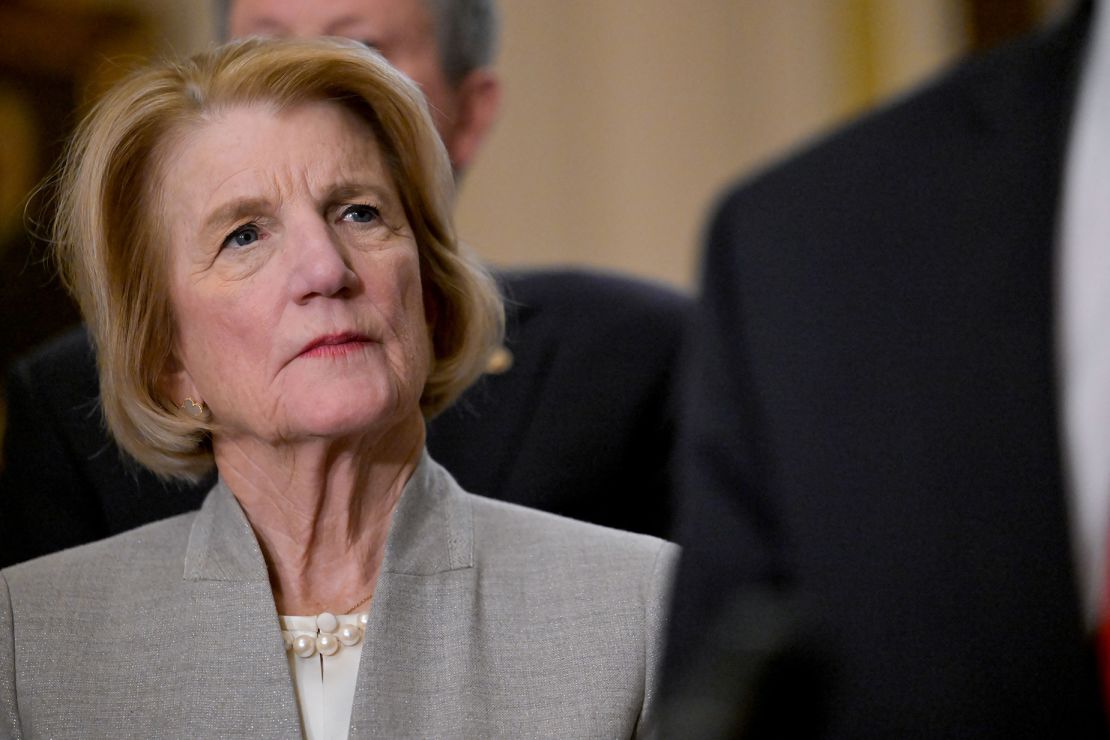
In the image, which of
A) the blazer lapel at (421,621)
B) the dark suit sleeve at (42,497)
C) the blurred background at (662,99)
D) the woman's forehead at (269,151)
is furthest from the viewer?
the blurred background at (662,99)

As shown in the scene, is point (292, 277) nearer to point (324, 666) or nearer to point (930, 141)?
point (324, 666)

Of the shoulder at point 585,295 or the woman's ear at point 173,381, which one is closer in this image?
the woman's ear at point 173,381

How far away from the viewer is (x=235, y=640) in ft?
6.18

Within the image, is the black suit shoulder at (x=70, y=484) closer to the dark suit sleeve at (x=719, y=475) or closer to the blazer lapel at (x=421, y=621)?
the blazer lapel at (x=421, y=621)

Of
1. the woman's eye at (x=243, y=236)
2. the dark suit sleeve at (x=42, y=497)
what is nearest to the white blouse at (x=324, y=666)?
the woman's eye at (x=243, y=236)

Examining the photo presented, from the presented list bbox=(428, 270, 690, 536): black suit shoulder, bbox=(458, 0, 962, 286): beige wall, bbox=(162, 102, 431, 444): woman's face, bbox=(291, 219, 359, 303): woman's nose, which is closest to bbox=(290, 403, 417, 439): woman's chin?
bbox=(162, 102, 431, 444): woman's face

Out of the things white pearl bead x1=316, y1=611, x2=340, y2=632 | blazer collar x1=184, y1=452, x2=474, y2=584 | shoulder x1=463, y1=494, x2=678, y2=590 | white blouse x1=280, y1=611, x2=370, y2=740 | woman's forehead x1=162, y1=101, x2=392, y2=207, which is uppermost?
woman's forehead x1=162, y1=101, x2=392, y2=207

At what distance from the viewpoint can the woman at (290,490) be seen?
1854 mm

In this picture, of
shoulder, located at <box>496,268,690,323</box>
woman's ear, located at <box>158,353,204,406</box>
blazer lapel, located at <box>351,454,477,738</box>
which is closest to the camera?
blazer lapel, located at <box>351,454,477,738</box>

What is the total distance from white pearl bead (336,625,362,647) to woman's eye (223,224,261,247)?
511 mm

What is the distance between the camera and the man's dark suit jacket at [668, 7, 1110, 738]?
914 mm

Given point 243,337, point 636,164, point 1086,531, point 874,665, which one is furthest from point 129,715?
point 636,164

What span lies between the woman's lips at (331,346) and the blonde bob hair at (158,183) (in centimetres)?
24

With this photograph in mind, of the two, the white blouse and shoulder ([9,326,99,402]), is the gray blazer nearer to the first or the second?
the white blouse
